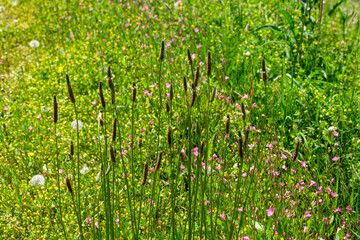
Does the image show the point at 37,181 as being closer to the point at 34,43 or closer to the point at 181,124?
the point at 181,124

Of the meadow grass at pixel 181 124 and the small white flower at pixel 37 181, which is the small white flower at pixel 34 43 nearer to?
the meadow grass at pixel 181 124

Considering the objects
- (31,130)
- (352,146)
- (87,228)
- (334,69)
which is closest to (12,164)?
(31,130)

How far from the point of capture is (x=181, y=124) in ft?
11.4

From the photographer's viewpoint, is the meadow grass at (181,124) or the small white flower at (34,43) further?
the small white flower at (34,43)

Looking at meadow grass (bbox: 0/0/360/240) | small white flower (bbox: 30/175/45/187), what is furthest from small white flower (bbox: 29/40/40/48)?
small white flower (bbox: 30/175/45/187)

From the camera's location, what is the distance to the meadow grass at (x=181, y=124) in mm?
2441

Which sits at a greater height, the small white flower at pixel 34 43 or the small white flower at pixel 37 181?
the small white flower at pixel 34 43

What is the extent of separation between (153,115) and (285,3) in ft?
8.39

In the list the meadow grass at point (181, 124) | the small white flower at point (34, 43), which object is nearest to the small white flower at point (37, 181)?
the meadow grass at point (181, 124)

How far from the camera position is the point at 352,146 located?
316 centimetres

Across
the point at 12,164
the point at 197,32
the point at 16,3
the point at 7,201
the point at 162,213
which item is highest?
the point at 16,3

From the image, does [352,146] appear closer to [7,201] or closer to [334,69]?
[334,69]

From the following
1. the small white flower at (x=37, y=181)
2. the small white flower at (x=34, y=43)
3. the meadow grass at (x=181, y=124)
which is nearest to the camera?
the meadow grass at (x=181, y=124)

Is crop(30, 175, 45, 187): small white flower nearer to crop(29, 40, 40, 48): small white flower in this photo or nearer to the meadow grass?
the meadow grass
